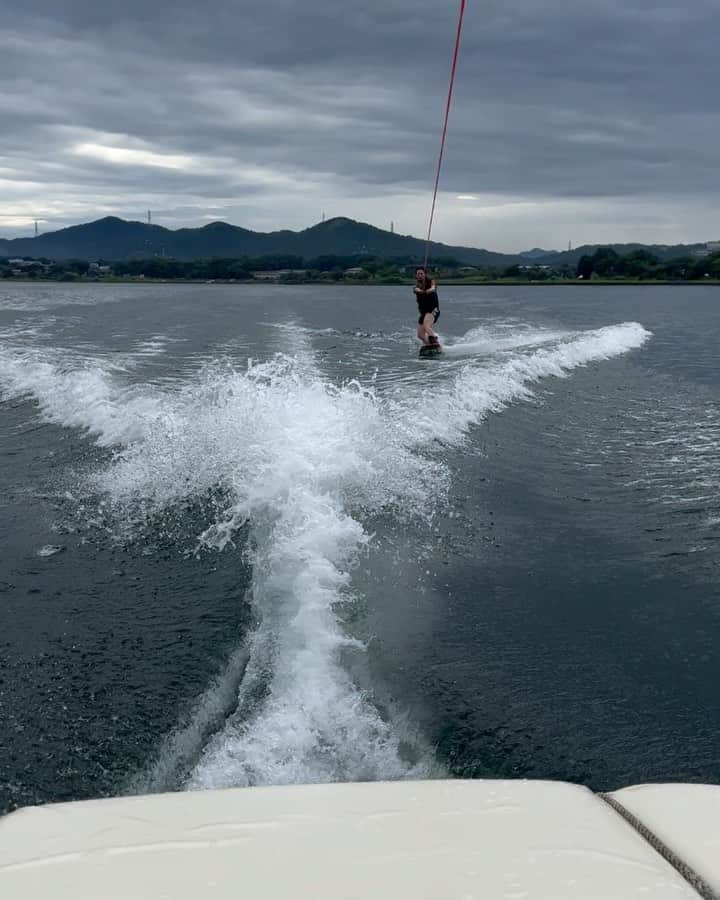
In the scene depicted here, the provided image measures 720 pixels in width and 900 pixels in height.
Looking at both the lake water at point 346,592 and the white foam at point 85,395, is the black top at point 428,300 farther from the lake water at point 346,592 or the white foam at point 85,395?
the white foam at point 85,395

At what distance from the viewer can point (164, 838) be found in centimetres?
215

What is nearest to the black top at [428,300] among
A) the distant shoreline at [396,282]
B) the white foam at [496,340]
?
the white foam at [496,340]

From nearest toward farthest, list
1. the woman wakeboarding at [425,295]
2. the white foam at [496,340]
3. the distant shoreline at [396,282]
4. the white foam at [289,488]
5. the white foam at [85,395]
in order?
the white foam at [289,488] → the white foam at [85,395] → the woman wakeboarding at [425,295] → the white foam at [496,340] → the distant shoreline at [396,282]

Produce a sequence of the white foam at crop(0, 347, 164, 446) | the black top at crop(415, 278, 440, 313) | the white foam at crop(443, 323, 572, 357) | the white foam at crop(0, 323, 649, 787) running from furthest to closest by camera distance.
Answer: the white foam at crop(443, 323, 572, 357) → the black top at crop(415, 278, 440, 313) → the white foam at crop(0, 347, 164, 446) → the white foam at crop(0, 323, 649, 787)

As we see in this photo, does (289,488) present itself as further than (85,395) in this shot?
No

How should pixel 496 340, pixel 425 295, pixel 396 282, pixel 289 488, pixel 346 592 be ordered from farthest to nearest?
pixel 396 282
pixel 496 340
pixel 425 295
pixel 289 488
pixel 346 592

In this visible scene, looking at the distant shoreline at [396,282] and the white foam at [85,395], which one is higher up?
the white foam at [85,395]

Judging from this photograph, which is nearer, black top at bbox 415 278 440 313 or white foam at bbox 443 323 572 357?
black top at bbox 415 278 440 313

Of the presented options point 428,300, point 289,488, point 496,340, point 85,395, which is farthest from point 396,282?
point 289,488

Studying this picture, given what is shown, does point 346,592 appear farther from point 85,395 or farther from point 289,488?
point 85,395

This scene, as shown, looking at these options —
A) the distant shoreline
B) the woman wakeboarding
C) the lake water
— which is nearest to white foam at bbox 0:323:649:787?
the lake water

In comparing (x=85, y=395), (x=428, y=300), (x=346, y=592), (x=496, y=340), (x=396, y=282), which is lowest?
(x=396, y=282)

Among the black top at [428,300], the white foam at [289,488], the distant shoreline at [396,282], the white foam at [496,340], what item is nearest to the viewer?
the white foam at [289,488]

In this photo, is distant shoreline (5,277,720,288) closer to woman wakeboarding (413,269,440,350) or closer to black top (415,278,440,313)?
woman wakeboarding (413,269,440,350)
